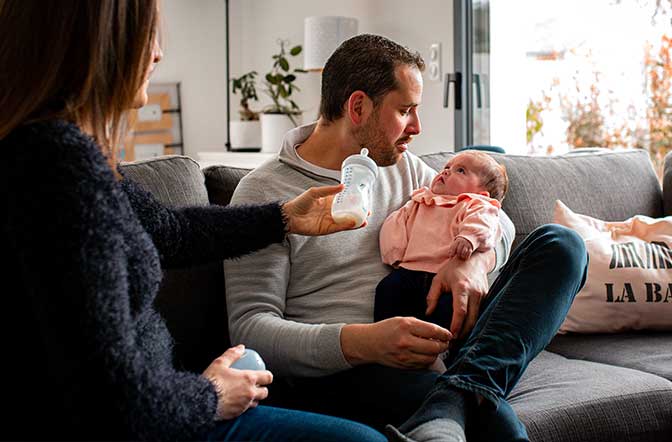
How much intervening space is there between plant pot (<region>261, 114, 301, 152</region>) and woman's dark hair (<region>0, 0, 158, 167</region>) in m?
3.58

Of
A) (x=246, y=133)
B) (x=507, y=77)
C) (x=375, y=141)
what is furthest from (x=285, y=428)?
(x=246, y=133)

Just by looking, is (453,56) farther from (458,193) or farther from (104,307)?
(104,307)

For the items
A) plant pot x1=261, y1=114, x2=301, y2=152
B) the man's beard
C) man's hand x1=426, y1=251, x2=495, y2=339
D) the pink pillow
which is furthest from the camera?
plant pot x1=261, y1=114, x2=301, y2=152

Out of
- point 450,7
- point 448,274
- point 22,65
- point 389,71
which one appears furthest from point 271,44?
point 22,65

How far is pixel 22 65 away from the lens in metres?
1.06

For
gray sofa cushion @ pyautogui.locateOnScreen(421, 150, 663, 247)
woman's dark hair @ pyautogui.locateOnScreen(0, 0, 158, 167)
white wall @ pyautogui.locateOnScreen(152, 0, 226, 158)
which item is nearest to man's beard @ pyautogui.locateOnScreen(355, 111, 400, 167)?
gray sofa cushion @ pyautogui.locateOnScreen(421, 150, 663, 247)

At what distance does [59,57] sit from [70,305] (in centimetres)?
30

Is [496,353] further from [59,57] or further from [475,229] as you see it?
[59,57]

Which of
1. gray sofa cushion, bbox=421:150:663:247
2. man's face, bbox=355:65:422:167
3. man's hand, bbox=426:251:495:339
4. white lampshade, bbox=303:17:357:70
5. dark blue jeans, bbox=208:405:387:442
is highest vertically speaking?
white lampshade, bbox=303:17:357:70

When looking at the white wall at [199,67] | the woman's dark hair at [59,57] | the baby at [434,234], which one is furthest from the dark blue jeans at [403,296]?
the white wall at [199,67]

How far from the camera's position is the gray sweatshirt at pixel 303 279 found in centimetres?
167

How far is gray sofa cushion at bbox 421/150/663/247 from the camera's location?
2.43 meters

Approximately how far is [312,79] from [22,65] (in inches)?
156

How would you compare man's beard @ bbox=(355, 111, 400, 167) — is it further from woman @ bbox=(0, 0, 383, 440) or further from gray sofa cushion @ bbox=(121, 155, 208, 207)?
woman @ bbox=(0, 0, 383, 440)
